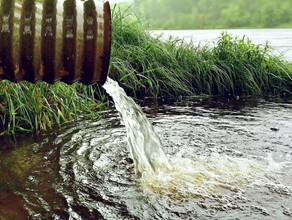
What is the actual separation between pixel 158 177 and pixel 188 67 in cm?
393

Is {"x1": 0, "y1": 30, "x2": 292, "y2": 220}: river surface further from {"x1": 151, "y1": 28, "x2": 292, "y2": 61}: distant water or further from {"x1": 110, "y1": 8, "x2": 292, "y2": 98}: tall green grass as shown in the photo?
{"x1": 151, "y1": 28, "x2": 292, "y2": 61}: distant water

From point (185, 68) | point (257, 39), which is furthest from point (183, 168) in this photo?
point (257, 39)

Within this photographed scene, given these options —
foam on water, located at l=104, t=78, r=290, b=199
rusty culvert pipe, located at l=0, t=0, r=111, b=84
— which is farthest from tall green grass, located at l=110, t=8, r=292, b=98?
rusty culvert pipe, located at l=0, t=0, r=111, b=84

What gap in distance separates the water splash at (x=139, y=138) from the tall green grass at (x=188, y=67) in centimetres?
235

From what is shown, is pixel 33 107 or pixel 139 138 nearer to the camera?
pixel 139 138

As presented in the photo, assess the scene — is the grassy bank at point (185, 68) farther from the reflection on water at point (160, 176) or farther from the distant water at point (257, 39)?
the reflection on water at point (160, 176)

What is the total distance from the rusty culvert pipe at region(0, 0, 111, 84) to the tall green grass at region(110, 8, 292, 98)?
3.93m

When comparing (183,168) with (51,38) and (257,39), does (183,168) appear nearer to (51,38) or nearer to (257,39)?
(51,38)

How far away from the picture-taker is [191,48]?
7.35 meters

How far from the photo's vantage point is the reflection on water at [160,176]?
8.71ft

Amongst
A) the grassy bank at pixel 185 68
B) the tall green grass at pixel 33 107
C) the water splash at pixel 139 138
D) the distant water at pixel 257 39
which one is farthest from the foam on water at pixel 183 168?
the distant water at pixel 257 39

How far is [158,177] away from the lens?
3.27 metres

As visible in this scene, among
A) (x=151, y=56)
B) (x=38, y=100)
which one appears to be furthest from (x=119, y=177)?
(x=151, y=56)

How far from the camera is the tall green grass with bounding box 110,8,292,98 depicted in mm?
6609
